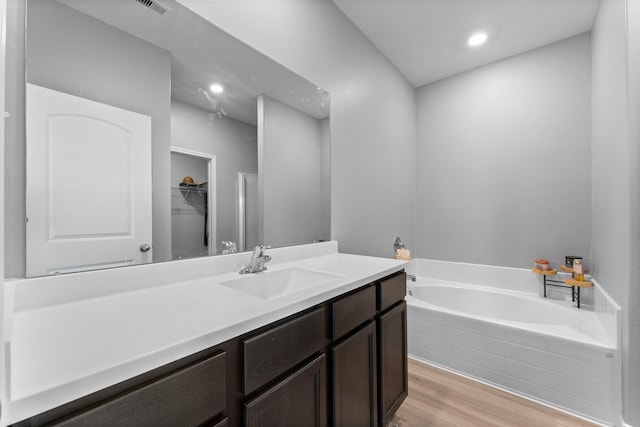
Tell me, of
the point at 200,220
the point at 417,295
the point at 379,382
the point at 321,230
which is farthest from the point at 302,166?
the point at 417,295

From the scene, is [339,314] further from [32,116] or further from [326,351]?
[32,116]

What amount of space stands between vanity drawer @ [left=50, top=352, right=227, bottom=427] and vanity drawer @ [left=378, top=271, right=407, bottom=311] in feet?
2.70

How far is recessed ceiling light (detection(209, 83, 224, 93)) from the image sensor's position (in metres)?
1.27

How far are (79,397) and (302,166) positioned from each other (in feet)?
4.71

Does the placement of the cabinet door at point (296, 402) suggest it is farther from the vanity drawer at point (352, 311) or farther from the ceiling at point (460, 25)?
the ceiling at point (460, 25)

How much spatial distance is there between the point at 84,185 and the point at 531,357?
253cm

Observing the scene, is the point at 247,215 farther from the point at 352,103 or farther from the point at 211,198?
the point at 352,103

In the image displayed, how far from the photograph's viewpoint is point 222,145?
4.33 feet

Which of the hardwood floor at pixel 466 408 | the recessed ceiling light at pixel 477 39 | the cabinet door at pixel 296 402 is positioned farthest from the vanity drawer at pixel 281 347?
the recessed ceiling light at pixel 477 39

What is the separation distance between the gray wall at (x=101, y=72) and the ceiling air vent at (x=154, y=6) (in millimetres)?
136

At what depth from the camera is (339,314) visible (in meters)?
1.02

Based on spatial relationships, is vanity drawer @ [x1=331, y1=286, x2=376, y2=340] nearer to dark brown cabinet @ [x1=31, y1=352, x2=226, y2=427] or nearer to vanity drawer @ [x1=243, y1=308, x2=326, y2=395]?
vanity drawer @ [x1=243, y1=308, x2=326, y2=395]

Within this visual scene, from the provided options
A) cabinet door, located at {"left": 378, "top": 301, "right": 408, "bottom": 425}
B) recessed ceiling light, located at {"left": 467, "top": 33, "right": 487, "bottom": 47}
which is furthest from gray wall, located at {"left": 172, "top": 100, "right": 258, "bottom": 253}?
recessed ceiling light, located at {"left": 467, "top": 33, "right": 487, "bottom": 47}

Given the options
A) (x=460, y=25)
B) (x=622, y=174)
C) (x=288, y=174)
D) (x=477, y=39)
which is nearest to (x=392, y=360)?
(x=288, y=174)
